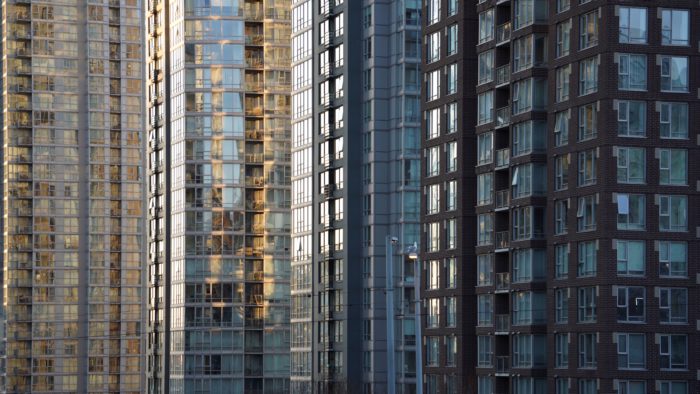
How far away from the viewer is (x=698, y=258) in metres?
114

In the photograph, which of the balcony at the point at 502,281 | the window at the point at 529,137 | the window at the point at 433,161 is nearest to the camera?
the window at the point at 529,137

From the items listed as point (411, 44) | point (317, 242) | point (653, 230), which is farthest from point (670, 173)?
point (317, 242)

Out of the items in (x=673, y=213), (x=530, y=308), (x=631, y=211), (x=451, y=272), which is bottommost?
(x=530, y=308)

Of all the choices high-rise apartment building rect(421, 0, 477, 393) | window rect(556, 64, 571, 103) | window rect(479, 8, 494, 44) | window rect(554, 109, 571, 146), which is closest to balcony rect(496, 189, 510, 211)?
high-rise apartment building rect(421, 0, 477, 393)

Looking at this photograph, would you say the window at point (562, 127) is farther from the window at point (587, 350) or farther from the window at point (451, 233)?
the window at point (451, 233)

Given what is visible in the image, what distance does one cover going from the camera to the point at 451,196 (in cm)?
13550

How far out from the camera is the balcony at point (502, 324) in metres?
125

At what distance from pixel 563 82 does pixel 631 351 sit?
18.6 metres

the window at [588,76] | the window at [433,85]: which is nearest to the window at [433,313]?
the window at [433,85]

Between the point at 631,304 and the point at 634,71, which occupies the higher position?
the point at 634,71

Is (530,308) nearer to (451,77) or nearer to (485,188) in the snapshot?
(485,188)

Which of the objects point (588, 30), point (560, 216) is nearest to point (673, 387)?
point (560, 216)

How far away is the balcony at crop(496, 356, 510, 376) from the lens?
125 metres

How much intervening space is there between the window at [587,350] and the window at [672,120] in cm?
1368
